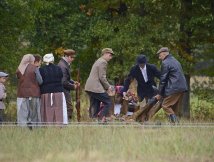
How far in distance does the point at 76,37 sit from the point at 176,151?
16.3 meters

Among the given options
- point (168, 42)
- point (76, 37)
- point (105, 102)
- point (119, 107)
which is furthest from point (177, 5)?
point (105, 102)

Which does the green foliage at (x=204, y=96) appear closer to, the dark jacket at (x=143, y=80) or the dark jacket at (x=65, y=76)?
the dark jacket at (x=143, y=80)

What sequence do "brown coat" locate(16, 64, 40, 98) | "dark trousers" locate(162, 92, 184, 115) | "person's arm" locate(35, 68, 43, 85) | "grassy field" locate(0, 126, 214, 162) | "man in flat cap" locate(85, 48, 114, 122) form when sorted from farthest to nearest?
→ "man in flat cap" locate(85, 48, 114, 122)
"dark trousers" locate(162, 92, 184, 115)
"brown coat" locate(16, 64, 40, 98)
"person's arm" locate(35, 68, 43, 85)
"grassy field" locate(0, 126, 214, 162)

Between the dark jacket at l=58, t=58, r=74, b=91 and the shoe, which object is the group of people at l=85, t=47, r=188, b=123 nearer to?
the shoe

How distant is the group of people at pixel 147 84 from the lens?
15.6 m

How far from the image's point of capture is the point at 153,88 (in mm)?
16703

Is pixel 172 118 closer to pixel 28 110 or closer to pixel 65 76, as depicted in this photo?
pixel 65 76

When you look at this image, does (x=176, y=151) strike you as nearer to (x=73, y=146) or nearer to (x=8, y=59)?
(x=73, y=146)

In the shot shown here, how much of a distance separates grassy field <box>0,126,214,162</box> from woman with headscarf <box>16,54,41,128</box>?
1048 mm

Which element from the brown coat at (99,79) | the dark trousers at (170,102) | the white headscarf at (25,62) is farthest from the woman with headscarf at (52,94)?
the dark trousers at (170,102)

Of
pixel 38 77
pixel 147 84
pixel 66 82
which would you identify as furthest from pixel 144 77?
pixel 38 77

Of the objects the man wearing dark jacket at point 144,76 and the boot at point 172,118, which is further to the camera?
the man wearing dark jacket at point 144,76

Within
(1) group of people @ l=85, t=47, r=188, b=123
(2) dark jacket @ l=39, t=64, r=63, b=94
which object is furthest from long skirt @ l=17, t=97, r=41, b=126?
(1) group of people @ l=85, t=47, r=188, b=123

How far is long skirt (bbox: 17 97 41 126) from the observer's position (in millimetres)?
15055
